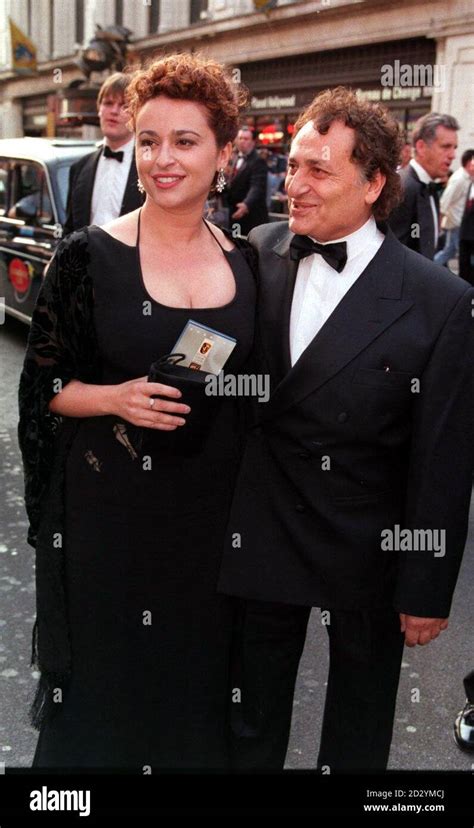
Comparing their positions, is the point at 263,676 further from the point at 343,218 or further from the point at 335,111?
the point at 335,111

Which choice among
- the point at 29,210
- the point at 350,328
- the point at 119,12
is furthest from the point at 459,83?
the point at 119,12

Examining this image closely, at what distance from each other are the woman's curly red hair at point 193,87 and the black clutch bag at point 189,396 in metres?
0.60

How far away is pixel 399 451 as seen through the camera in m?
2.33

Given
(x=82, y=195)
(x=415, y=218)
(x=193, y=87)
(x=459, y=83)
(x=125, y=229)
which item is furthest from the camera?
(x=459, y=83)

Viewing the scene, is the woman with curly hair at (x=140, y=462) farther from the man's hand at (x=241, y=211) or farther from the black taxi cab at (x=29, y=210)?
the man's hand at (x=241, y=211)

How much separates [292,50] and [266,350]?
17.9m

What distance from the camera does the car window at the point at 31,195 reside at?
7.68m

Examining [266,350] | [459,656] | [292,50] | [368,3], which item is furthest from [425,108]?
[266,350]

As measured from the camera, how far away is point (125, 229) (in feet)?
7.47

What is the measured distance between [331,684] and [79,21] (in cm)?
3205

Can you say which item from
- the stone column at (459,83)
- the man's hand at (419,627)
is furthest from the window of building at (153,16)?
the man's hand at (419,627)

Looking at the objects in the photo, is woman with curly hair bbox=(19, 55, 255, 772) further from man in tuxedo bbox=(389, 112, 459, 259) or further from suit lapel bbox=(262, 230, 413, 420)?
man in tuxedo bbox=(389, 112, 459, 259)

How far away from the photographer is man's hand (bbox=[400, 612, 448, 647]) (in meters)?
2.30

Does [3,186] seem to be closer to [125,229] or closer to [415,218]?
[415,218]
